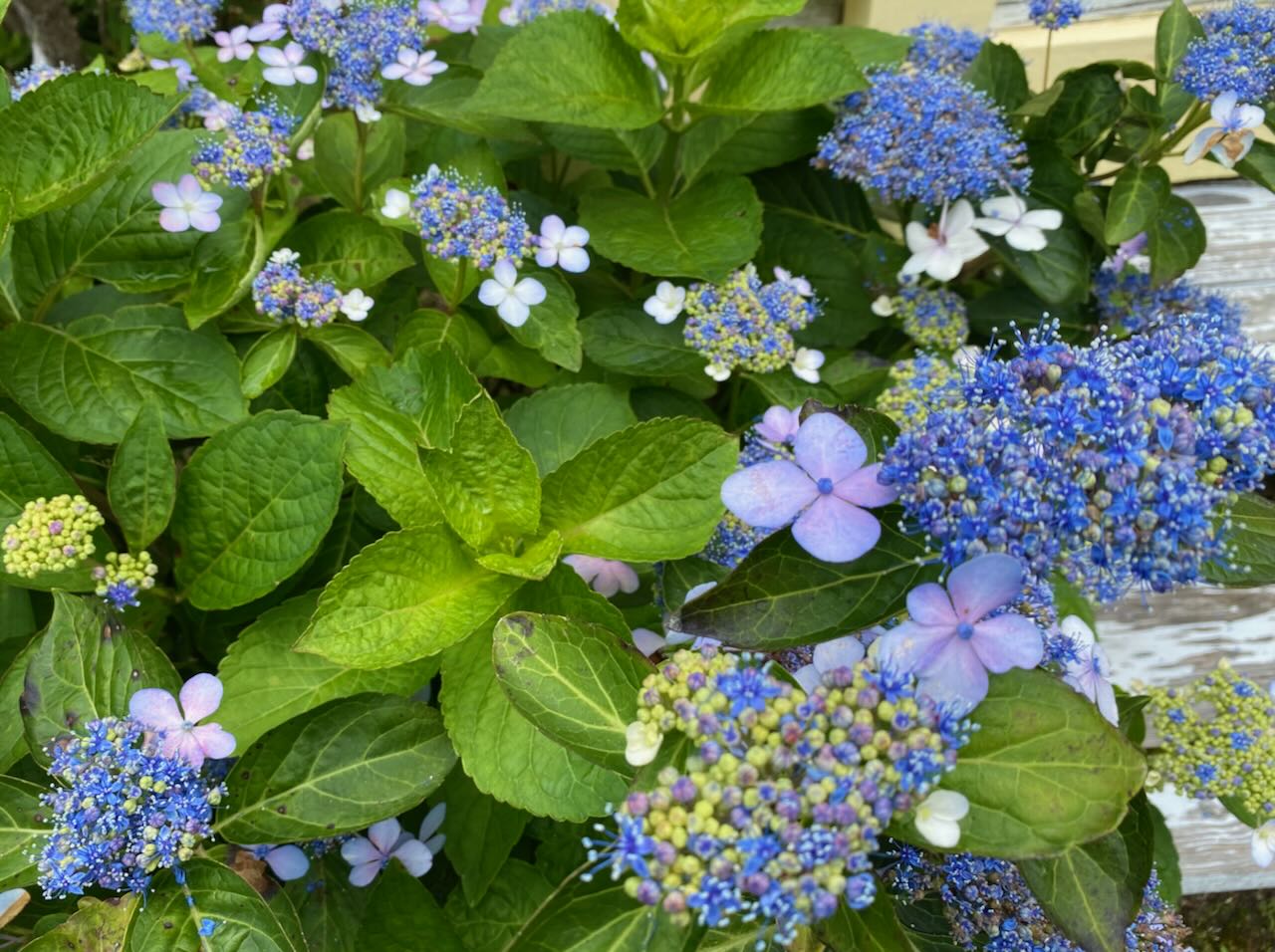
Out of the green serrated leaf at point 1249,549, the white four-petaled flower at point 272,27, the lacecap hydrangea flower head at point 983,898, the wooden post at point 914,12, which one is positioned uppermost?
the white four-petaled flower at point 272,27

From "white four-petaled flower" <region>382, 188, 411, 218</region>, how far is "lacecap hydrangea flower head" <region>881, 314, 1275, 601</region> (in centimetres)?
78

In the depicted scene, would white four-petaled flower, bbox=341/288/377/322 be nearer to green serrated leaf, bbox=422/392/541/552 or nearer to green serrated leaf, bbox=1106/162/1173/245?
green serrated leaf, bbox=422/392/541/552

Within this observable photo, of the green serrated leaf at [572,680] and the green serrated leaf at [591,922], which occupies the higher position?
the green serrated leaf at [572,680]

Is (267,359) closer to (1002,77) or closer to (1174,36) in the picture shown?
(1002,77)

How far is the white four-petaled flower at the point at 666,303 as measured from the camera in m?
1.32

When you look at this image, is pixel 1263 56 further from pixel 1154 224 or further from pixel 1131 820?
pixel 1131 820

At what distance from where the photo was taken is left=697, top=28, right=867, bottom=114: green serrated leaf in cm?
127

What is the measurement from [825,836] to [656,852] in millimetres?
99

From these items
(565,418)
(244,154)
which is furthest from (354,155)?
(565,418)

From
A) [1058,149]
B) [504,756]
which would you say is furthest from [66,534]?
[1058,149]

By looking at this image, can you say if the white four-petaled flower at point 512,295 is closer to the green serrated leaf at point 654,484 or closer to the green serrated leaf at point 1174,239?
the green serrated leaf at point 654,484

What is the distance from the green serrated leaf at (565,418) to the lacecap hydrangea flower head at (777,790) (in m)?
0.57

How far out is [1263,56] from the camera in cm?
125

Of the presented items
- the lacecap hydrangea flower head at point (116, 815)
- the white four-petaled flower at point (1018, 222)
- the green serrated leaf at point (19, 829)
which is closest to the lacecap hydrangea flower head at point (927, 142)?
the white four-petaled flower at point (1018, 222)
